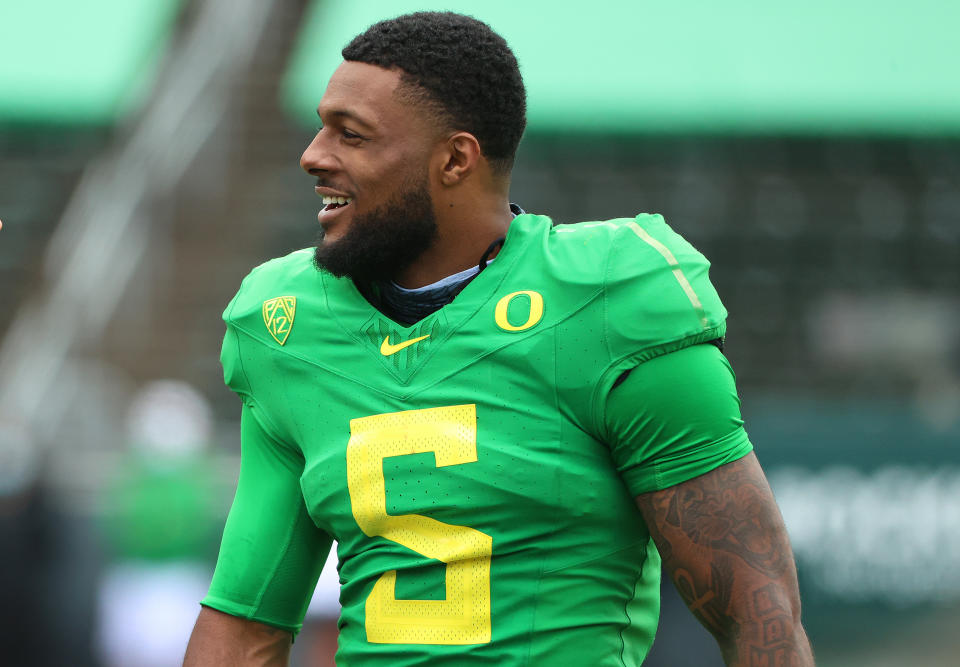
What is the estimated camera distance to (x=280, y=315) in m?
2.21

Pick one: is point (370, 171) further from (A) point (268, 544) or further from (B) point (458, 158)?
(A) point (268, 544)

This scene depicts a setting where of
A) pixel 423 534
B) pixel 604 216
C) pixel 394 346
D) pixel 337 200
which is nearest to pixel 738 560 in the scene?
pixel 423 534

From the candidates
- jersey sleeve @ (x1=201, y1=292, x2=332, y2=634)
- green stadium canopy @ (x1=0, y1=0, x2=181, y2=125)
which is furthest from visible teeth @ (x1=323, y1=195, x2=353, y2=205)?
green stadium canopy @ (x1=0, y1=0, x2=181, y2=125)

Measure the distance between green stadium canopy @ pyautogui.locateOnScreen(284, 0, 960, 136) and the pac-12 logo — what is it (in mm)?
8114

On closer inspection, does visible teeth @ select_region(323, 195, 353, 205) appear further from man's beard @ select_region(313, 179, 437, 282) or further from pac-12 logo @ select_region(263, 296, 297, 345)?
pac-12 logo @ select_region(263, 296, 297, 345)

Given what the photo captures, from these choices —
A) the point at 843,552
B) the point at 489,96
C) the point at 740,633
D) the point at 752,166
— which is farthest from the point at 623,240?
the point at 752,166

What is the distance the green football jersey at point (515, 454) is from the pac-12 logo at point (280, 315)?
0.10 metres

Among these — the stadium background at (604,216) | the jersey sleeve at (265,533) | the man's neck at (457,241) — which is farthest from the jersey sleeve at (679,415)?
the stadium background at (604,216)

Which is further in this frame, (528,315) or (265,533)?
(265,533)

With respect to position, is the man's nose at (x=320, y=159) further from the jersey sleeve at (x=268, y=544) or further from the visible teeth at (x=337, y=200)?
the jersey sleeve at (x=268, y=544)

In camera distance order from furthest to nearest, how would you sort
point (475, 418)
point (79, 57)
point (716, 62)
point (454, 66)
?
point (716, 62) → point (79, 57) → point (454, 66) → point (475, 418)

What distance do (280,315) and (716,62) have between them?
9.91 m

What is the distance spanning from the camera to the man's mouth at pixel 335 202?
2129 millimetres

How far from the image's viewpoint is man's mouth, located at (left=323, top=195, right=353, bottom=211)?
83.8 inches
